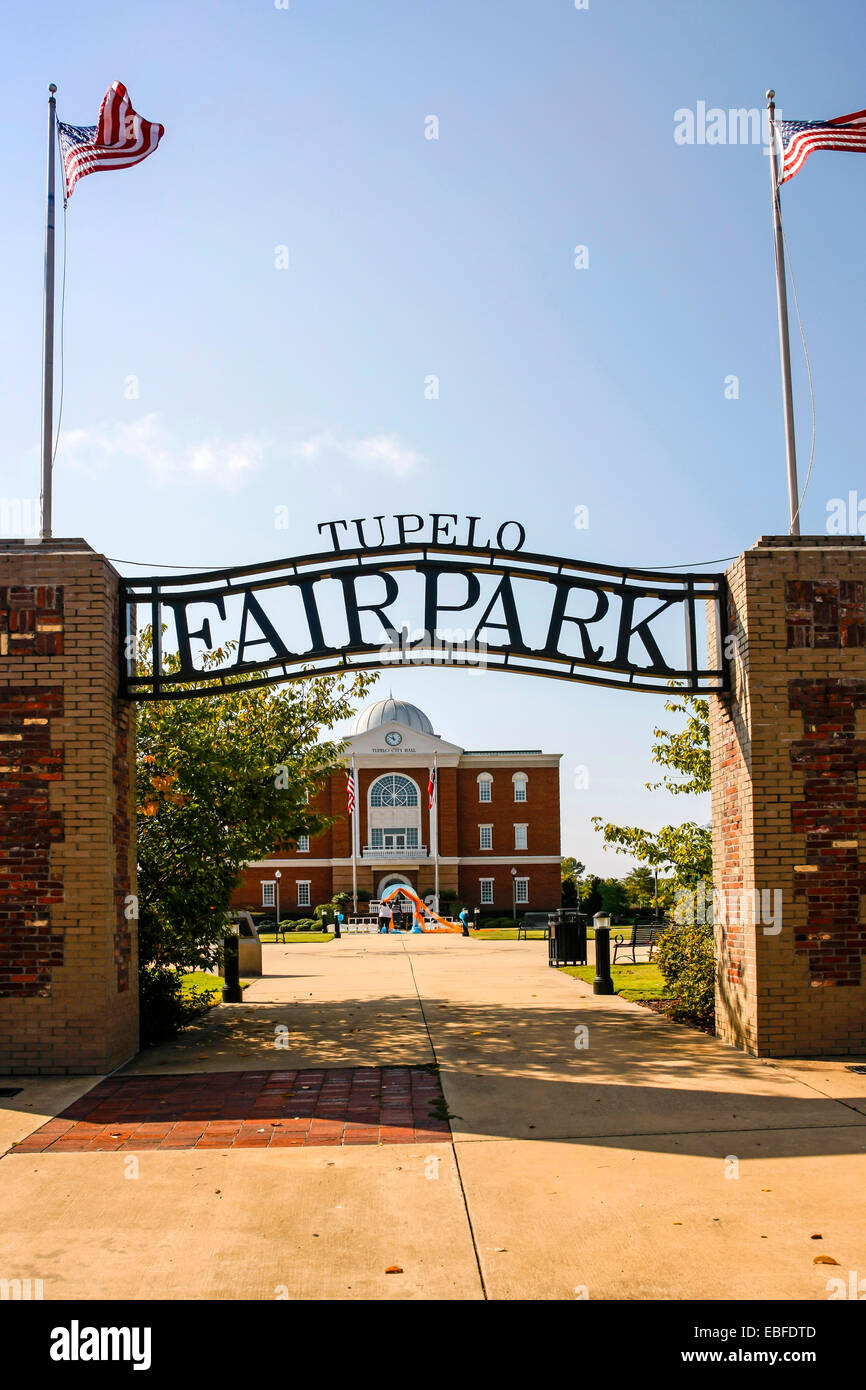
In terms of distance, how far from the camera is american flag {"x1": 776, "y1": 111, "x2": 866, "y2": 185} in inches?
444

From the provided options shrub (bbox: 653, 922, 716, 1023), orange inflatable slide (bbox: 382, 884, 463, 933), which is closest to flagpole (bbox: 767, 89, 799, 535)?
shrub (bbox: 653, 922, 716, 1023)

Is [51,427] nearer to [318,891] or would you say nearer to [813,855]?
[813,855]

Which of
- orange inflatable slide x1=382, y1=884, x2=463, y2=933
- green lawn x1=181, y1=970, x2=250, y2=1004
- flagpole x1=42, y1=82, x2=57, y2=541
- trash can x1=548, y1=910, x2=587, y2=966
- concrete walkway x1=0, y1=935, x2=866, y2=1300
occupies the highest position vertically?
flagpole x1=42, y1=82, x2=57, y2=541

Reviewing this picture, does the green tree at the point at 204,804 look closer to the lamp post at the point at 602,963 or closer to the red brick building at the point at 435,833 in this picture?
the lamp post at the point at 602,963

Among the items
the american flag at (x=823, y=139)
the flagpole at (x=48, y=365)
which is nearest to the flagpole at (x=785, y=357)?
the american flag at (x=823, y=139)

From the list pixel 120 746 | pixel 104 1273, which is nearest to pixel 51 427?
pixel 120 746

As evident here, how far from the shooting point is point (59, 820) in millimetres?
9422

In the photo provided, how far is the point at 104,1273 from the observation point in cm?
477

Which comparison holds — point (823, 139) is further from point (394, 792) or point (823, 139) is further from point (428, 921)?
point (394, 792)

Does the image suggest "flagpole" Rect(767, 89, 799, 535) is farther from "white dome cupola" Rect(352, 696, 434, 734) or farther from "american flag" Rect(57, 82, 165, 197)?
"white dome cupola" Rect(352, 696, 434, 734)

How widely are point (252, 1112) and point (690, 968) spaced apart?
17.6 feet

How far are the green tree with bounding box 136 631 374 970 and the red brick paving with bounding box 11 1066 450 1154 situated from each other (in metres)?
2.96
